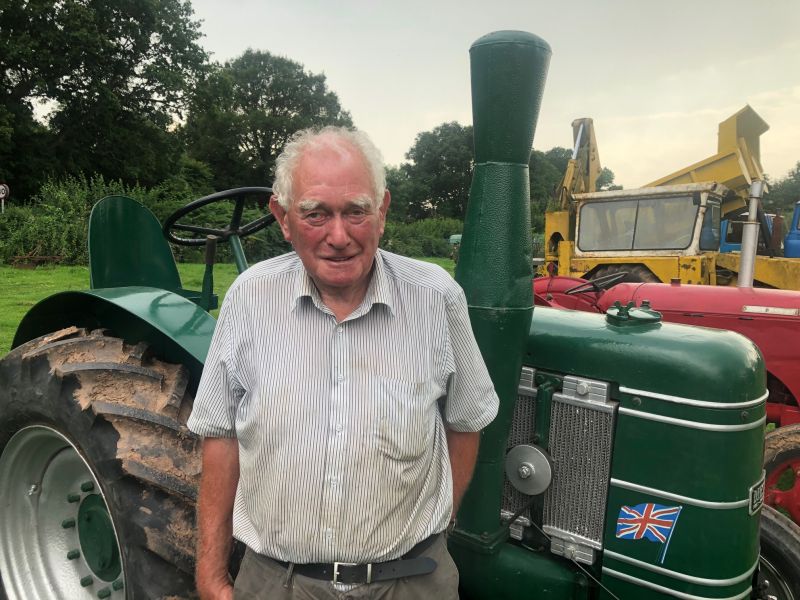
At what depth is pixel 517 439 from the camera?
195 cm

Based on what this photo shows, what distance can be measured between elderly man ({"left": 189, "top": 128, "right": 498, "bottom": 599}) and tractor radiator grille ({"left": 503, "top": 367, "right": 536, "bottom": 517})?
19.8 inches

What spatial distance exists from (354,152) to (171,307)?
1.05 meters

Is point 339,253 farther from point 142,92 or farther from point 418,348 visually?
point 142,92

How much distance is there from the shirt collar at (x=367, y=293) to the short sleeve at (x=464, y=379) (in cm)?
15

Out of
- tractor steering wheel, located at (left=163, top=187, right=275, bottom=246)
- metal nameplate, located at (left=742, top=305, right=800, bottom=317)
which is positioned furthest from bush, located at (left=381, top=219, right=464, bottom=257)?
tractor steering wheel, located at (left=163, top=187, right=275, bottom=246)

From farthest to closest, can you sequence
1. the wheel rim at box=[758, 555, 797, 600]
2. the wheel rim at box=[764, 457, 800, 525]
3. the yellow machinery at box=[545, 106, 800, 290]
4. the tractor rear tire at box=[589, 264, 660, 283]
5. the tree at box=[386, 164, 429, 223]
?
the tree at box=[386, 164, 429, 223] < the tractor rear tire at box=[589, 264, 660, 283] < the yellow machinery at box=[545, 106, 800, 290] < the wheel rim at box=[764, 457, 800, 525] < the wheel rim at box=[758, 555, 797, 600]

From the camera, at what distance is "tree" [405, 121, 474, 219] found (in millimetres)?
43938

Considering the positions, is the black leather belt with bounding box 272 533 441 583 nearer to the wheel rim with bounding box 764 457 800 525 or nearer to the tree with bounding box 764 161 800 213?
the wheel rim with bounding box 764 457 800 525

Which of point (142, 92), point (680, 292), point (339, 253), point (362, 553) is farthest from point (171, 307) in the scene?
point (142, 92)

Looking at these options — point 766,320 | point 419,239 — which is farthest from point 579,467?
point 419,239

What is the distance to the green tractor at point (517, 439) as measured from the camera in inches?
64.7

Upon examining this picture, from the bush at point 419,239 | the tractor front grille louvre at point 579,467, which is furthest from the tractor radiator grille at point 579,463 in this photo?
the bush at point 419,239

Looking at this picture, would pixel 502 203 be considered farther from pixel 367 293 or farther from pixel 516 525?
pixel 516 525

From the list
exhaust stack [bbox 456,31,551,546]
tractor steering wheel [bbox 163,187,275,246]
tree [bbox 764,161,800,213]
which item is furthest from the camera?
tree [bbox 764,161,800,213]
